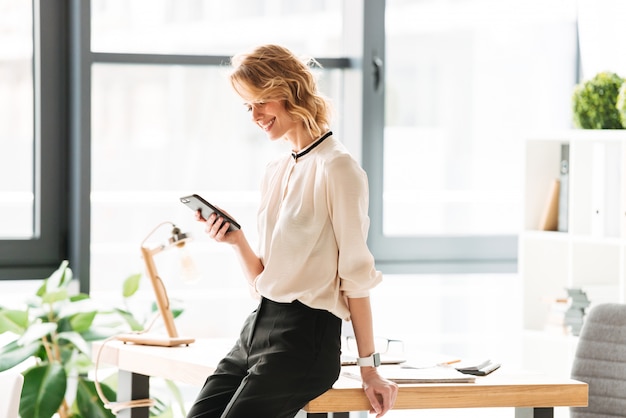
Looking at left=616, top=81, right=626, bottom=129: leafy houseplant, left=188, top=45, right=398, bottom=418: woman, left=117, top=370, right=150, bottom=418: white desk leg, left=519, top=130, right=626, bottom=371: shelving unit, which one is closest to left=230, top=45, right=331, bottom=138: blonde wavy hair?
left=188, top=45, right=398, bottom=418: woman

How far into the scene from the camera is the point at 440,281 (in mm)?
4645

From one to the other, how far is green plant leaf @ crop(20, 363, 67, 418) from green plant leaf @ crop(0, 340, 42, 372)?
0.05 metres

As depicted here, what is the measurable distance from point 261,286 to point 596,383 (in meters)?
1.20

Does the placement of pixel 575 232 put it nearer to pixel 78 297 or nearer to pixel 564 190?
pixel 564 190

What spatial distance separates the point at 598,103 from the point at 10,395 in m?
2.44

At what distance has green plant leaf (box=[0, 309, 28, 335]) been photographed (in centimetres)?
362

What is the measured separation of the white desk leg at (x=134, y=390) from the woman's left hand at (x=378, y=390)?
98cm

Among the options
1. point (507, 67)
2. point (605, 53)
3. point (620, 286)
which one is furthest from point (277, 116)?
point (507, 67)

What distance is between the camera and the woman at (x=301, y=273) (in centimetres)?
221

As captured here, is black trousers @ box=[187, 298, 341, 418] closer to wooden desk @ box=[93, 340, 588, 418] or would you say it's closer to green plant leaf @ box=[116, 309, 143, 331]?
wooden desk @ box=[93, 340, 588, 418]

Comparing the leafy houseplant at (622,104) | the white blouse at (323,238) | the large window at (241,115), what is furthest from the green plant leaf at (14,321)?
the leafy houseplant at (622,104)

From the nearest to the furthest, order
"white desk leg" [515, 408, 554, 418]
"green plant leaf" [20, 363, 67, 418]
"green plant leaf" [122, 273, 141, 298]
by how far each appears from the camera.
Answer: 1. "white desk leg" [515, 408, 554, 418]
2. "green plant leaf" [20, 363, 67, 418]
3. "green plant leaf" [122, 273, 141, 298]

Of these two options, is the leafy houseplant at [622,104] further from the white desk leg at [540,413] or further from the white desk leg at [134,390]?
the white desk leg at [134,390]

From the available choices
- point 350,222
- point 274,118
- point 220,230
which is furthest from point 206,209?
point 350,222
